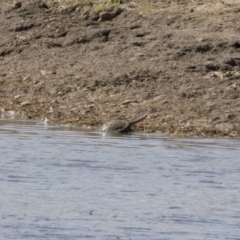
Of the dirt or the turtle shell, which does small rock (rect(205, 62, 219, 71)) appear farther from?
the turtle shell

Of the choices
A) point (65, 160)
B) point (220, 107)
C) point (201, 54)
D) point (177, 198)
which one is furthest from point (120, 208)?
point (201, 54)

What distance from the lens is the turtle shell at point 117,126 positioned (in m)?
14.5

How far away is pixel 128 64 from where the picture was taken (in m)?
17.2

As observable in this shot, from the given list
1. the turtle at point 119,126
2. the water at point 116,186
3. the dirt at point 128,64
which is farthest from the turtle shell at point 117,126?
the dirt at point 128,64

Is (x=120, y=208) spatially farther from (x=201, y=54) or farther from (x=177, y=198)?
(x=201, y=54)

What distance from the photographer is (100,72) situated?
56.4ft

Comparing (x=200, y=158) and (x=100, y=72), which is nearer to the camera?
(x=200, y=158)

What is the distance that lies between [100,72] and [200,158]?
16.4 feet

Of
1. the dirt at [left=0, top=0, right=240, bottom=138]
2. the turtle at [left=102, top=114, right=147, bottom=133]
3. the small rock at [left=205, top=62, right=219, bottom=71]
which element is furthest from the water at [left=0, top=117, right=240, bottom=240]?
the small rock at [left=205, top=62, right=219, bottom=71]

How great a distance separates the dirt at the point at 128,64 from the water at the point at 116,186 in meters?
1.19

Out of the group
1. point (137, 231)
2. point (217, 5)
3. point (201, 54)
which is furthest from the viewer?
point (217, 5)

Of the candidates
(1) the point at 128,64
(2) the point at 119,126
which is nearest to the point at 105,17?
(1) the point at 128,64

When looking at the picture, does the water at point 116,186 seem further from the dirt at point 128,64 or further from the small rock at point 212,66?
the small rock at point 212,66

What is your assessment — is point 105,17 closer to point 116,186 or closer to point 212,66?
point 212,66
